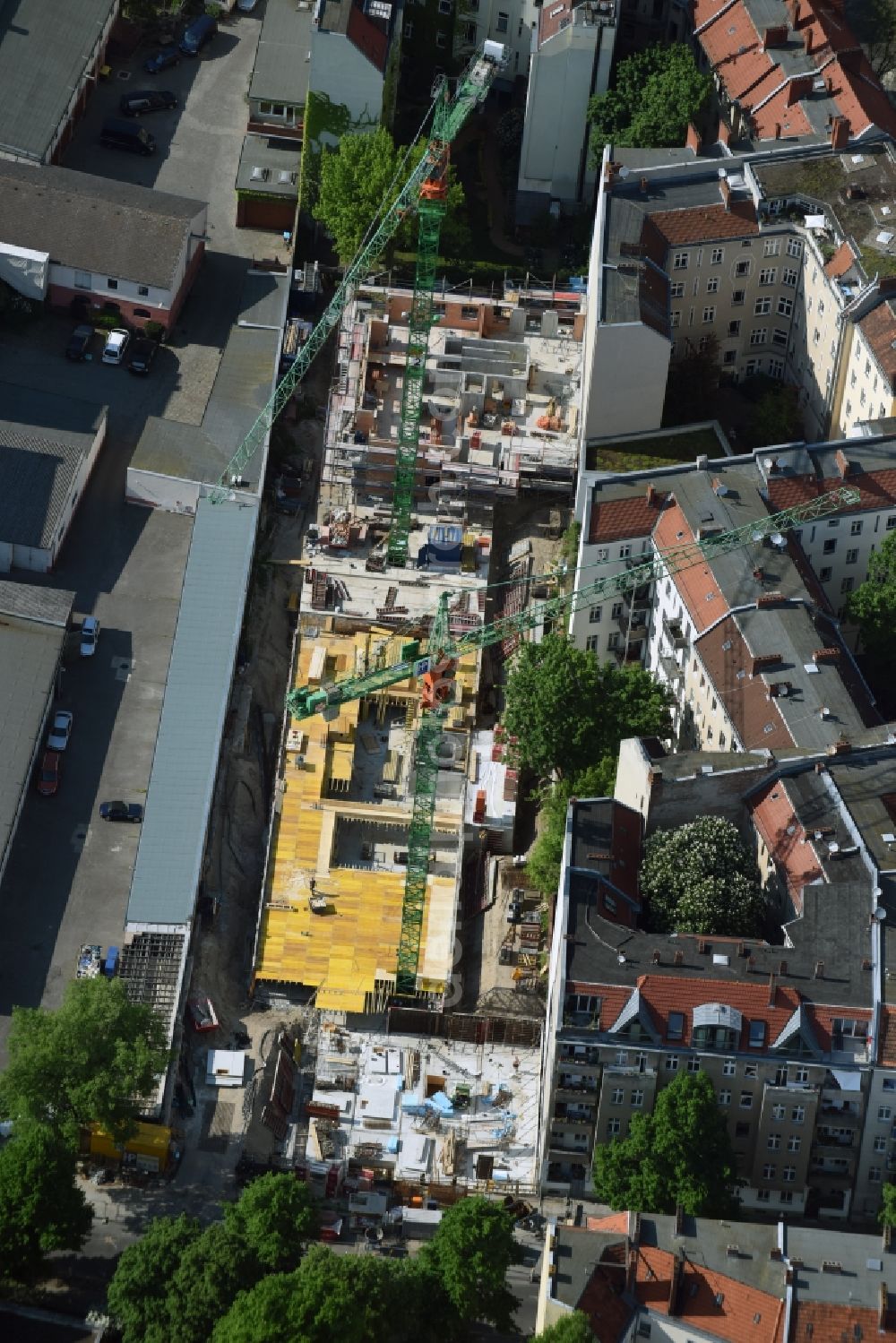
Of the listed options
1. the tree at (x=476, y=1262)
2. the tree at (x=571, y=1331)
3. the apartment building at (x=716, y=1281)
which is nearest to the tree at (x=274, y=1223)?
the tree at (x=476, y=1262)

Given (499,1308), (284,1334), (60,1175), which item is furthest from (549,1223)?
(60,1175)

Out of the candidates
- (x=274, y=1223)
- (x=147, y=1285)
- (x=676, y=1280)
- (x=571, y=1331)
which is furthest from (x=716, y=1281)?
(x=147, y=1285)

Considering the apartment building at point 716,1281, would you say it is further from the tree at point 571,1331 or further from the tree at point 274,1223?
the tree at point 274,1223

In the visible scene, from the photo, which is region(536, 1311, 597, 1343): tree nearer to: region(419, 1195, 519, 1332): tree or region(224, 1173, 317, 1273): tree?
region(419, 1195, 519, 1332): tree

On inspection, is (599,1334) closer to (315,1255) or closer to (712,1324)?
(712,1324)

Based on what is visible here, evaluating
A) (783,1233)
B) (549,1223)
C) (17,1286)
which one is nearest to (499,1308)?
(549,1223)

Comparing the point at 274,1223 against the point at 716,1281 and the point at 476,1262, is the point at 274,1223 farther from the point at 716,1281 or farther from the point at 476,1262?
the point at 716,1281
